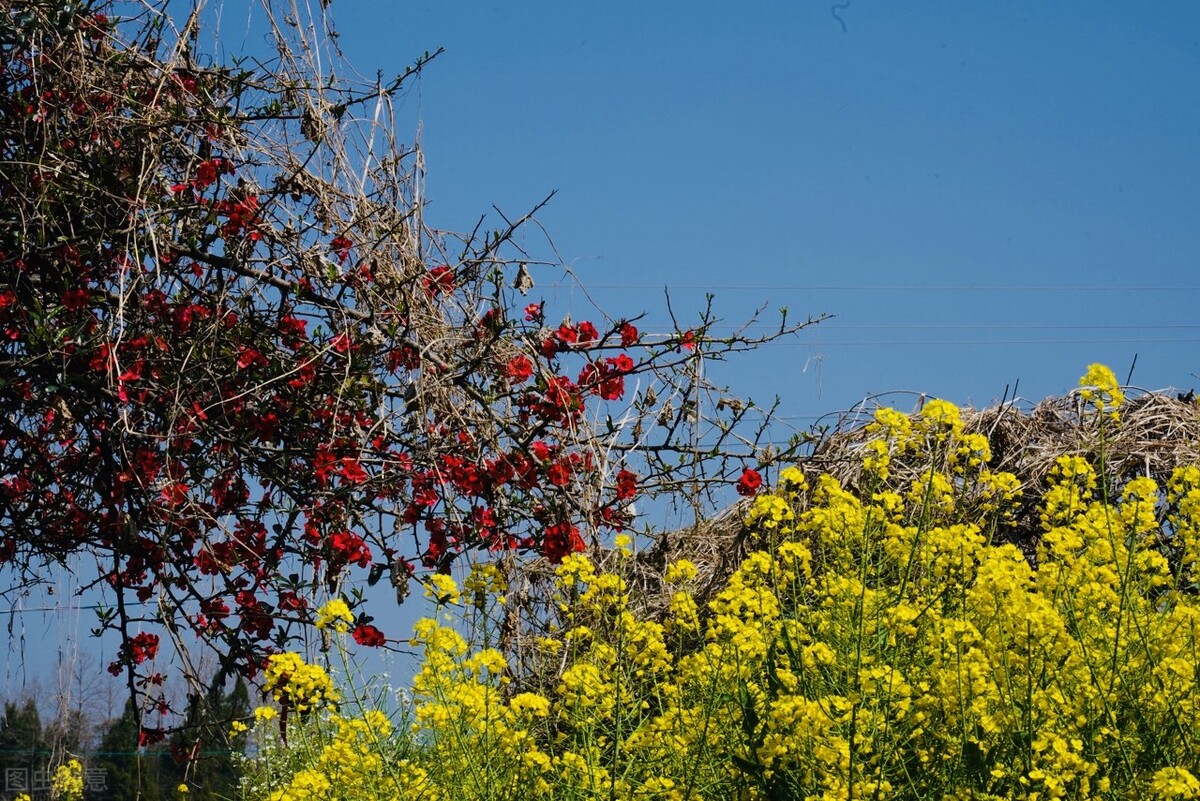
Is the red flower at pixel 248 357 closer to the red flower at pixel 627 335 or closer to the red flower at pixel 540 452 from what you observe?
the red flower at pixel 540 452

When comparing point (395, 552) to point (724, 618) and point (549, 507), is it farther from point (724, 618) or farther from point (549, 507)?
point (724, 618)

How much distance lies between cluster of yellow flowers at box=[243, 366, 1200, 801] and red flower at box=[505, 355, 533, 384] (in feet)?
2.11

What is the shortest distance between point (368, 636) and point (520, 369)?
2.89 feet

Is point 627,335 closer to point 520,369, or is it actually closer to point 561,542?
point 520,369

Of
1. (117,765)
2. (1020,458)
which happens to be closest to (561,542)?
(1020,458)

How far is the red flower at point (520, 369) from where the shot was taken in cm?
355

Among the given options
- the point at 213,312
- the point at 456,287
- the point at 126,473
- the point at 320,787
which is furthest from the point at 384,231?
the point at 320,787

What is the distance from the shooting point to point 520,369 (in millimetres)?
3553

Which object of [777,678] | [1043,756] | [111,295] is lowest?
[1043,756]

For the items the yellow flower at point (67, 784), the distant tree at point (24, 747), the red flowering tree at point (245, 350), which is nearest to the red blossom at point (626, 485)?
the red flowering tree at point (245, 350)

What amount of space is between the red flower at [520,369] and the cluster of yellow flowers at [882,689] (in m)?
0.64

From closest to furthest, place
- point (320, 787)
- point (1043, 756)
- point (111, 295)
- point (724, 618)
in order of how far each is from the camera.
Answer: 1. point (1043, 756)
2. point (724, 618)
3. point (320, 787)
4. point (111, 295)

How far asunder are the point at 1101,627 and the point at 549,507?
5.00ft

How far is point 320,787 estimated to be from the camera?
9.48ft
